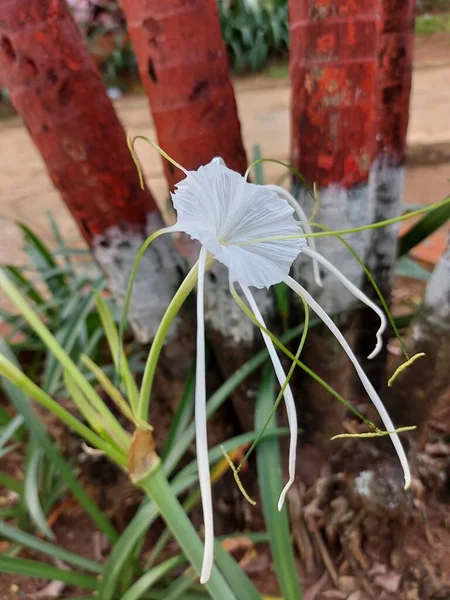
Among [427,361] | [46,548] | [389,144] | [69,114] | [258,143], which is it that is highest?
[69,114]

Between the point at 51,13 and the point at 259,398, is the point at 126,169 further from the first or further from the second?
the point at 259,398

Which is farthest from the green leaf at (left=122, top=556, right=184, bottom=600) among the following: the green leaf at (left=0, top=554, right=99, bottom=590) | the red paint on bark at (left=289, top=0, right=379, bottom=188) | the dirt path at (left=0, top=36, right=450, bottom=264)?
the dirt path at (left=0, top=36, right=450, bottom=264)

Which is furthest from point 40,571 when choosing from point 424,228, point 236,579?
point 424,228

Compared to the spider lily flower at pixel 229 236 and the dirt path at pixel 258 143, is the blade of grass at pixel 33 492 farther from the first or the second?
the dirt path at pixel 258 143

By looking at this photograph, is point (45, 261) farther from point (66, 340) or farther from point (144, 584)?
point (144, 584)

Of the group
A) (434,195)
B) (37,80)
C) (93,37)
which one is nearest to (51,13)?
(37,80)

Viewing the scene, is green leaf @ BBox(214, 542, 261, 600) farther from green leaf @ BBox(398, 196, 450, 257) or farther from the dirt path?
the dirt path

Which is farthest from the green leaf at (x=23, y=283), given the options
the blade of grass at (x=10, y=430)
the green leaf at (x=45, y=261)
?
the blade of grass at (x=10, y=430)
